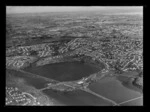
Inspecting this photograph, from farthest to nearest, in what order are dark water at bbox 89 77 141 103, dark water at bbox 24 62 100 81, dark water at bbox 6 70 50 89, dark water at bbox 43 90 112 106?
dark water at bbox 24 62 100 81 < dark water at bbox 6 70 50 89 < dark water at bbox 89 77 141 103 < dark water at bbox 43 90 112 106

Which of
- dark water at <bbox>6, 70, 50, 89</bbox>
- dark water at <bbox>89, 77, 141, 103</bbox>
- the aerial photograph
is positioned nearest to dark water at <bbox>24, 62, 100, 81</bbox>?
the aerial photograph

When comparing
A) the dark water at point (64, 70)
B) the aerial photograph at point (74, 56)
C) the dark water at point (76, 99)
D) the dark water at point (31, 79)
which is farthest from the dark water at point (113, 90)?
the dark water at point (31, 79)

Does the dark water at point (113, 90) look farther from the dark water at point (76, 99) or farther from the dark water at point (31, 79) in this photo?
the dark water at point (31, 79)

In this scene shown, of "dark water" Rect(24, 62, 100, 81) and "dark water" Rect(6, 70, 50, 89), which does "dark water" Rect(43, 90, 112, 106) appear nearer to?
"dark water" Rect(6, 70, 50, 89)

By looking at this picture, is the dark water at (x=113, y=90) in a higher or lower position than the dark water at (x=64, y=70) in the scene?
lower

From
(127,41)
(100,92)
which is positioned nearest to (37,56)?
(100,92)

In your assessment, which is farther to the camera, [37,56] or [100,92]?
[37,56]
